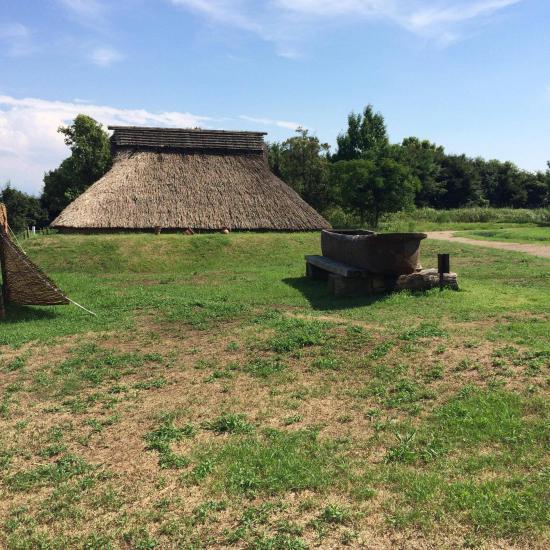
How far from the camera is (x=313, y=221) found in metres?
23.2

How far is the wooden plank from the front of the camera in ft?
30.5

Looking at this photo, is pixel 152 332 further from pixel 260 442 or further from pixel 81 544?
pixel 81 544

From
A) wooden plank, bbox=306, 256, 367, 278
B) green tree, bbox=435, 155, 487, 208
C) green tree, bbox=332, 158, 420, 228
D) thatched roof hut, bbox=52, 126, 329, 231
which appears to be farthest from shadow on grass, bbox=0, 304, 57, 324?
green tree, bbox=435, 155, 487, 208

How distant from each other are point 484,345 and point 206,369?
319 cm

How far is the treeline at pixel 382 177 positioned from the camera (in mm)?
27469

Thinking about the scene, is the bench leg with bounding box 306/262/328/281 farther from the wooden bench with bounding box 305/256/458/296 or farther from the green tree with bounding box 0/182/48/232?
the green tree with bounding box 0/182/48/232

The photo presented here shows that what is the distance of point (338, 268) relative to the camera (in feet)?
32.0

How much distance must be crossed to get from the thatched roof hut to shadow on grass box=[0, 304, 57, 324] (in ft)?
38.8

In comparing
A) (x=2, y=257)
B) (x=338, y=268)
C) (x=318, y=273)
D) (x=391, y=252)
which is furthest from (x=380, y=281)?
(x=2, y=257)

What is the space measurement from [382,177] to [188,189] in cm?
1040

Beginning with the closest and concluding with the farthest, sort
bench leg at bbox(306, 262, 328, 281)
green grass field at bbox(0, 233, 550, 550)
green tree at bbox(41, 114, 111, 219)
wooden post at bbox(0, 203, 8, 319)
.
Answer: green grass field at bbox(0, 233, 550, 550)
wooden post at bbox(0, 203, 8, 319)
bench leg at bbox(306, 262, 328, 281)
green tree at bbox(41, 114, 111, 219)

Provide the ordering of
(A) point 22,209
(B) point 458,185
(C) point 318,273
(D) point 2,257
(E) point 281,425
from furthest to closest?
(B) point 458,185 → (A) point 22,209 → (C) point 318,273 → (D) point 2,257 → (E) point 281,425

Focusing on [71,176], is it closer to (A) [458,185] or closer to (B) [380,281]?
(B) [380,281]

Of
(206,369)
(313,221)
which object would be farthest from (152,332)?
(313,221)
